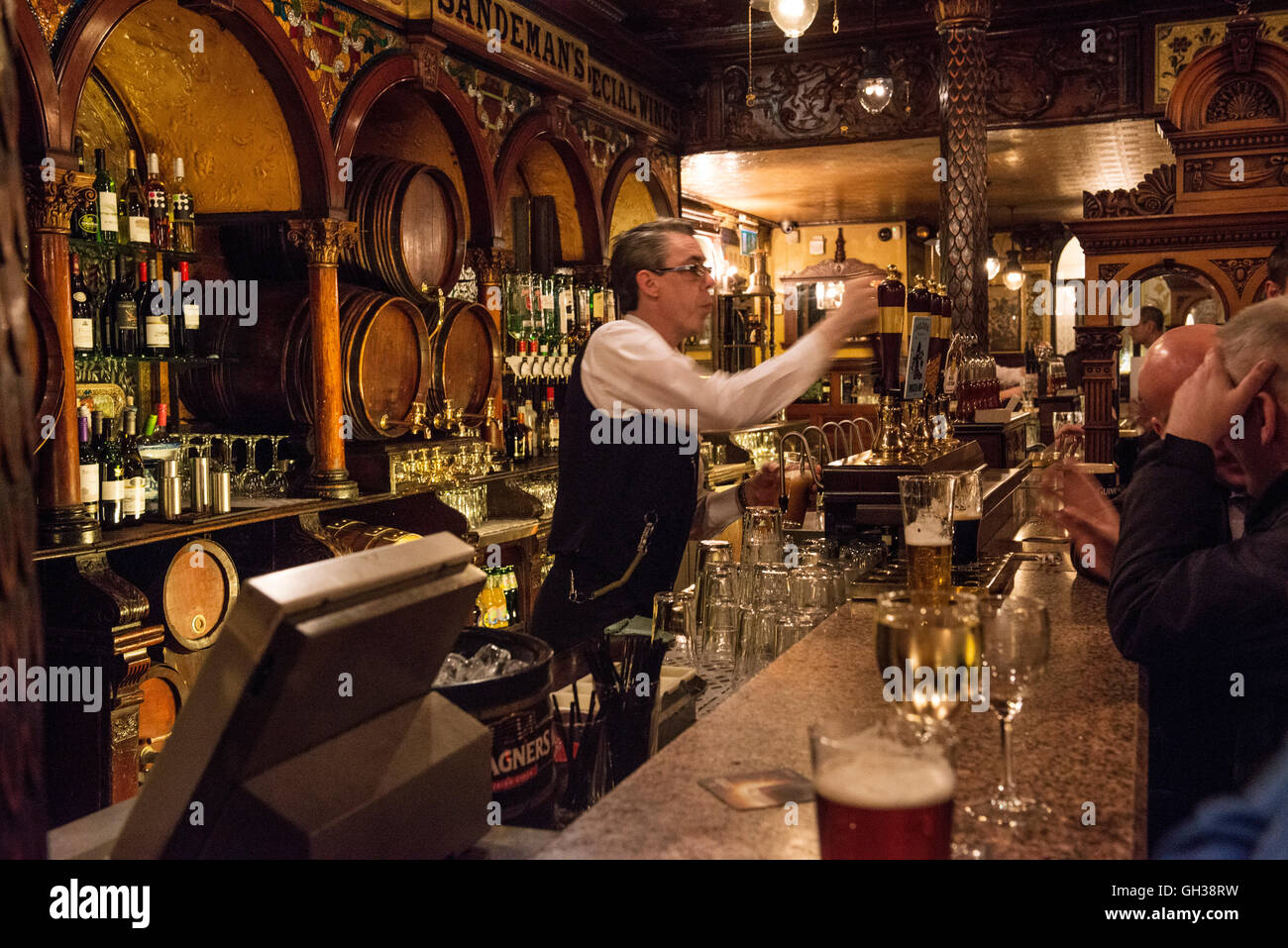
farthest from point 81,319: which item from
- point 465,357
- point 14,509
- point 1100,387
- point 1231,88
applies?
point 1231,88

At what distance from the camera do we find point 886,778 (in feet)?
3.08

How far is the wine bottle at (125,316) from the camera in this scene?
158 inches

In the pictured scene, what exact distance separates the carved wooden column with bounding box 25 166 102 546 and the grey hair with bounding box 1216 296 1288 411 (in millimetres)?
3125

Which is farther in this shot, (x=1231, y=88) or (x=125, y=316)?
(x=1231, y=88)

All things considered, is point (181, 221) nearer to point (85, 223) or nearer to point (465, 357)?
point (85, 223)

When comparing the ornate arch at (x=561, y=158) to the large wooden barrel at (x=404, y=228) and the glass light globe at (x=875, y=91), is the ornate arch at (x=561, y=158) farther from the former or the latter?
the glass light globe at (x=875, y=91)

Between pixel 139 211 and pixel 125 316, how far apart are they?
0.47 m

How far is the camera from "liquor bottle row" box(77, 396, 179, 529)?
3557 millimetres

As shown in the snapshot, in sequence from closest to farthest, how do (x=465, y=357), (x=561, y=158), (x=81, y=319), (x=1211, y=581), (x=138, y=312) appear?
(x=1211, y=581) < (x=81, y=319) < (x=138, y=312) < (x=465, y=357) < (x=561, y=158)

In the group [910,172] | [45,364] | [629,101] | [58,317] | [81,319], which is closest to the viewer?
[45,364]

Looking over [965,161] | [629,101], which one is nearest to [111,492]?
[965,161]

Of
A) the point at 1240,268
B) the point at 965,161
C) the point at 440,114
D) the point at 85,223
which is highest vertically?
the point at 440,114

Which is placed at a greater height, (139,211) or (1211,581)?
(139,211)

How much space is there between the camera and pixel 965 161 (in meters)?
5.45
